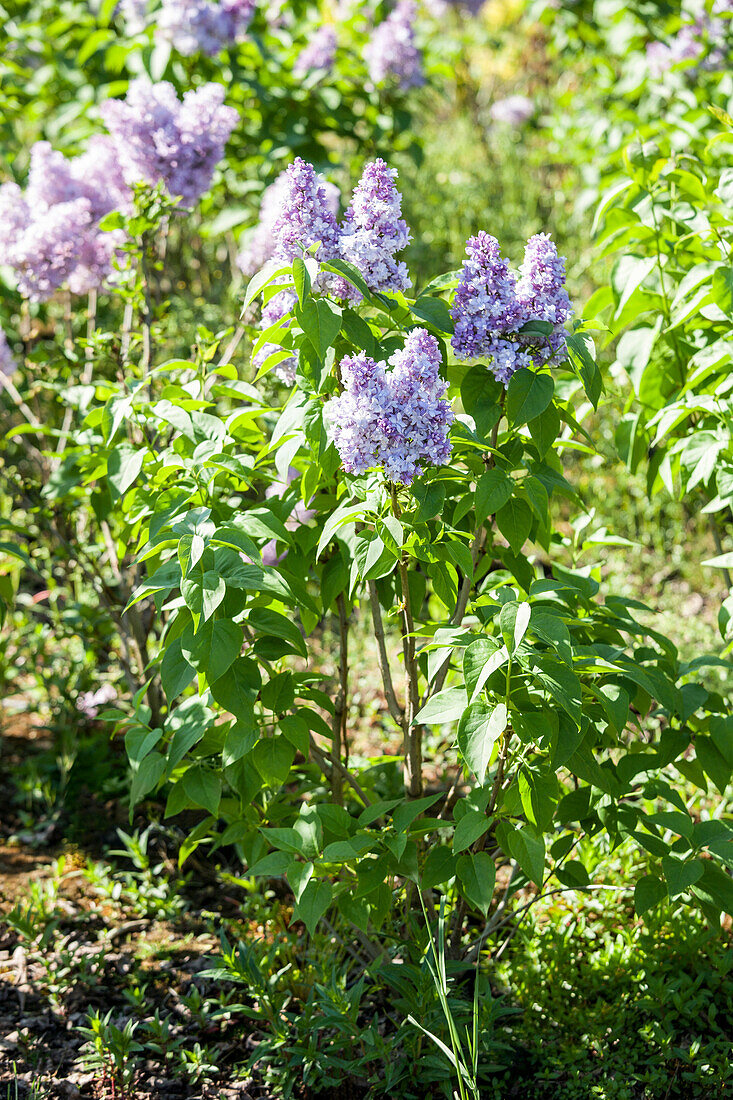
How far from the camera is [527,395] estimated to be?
1.60 meters

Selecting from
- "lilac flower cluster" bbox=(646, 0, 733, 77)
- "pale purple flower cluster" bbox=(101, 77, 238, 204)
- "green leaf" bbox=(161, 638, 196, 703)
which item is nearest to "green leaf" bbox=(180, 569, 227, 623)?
"green leaf" bbox=(161, 638, 196, 703)

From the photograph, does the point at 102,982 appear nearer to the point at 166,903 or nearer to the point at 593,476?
the point at 166,903

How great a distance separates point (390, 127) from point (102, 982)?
3.90m

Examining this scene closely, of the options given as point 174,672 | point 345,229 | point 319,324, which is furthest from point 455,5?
point 174,672

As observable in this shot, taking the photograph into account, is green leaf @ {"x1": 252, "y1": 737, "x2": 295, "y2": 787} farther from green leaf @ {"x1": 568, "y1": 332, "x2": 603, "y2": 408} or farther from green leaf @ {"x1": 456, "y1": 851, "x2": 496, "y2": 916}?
green leaf @ {"x1": 568, "y1": 332, "x2": 603, "y2": 408}

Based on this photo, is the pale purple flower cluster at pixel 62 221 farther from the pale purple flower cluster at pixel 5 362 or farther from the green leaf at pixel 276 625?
the green leaf at pixel 276 625

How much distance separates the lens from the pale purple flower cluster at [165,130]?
8.18ft

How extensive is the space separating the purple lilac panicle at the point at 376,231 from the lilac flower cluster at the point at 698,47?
3057mm

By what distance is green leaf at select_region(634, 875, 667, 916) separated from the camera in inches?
70.8

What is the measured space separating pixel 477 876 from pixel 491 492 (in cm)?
66

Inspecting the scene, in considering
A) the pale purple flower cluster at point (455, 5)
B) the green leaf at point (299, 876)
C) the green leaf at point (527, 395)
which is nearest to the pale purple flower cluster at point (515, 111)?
the pale purple flower cluster at point (455, 5)

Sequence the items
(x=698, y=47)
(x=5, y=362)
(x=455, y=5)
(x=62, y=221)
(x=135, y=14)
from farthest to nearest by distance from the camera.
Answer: (x=455, y=5)
(x=698, y=47)
(x=135, y=14)
(x=5, y=362)
(x=62, y=221)

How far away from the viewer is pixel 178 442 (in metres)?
1.91

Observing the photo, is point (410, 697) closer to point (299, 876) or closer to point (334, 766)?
point (334, 766)
